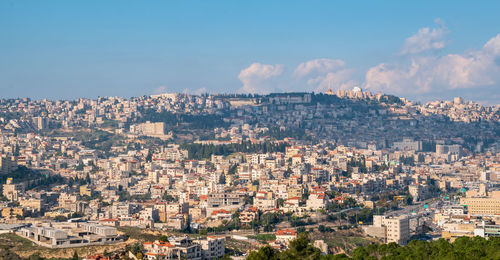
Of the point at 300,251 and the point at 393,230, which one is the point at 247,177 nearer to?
the point at 393,230

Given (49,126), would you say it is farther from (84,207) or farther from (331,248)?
(331,248)

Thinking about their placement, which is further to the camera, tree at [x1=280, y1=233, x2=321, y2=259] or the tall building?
the tall building

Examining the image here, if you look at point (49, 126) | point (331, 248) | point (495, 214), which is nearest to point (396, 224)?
point (331, 248)

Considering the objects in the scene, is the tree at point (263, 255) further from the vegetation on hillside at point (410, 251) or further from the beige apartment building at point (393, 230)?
the beige apartment building at point (393, 230)

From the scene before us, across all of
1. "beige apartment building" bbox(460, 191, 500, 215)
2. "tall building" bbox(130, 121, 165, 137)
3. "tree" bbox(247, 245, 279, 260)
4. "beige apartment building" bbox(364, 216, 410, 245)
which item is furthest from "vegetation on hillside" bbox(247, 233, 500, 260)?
"tall building" bbox(130, 121, 165, 137)

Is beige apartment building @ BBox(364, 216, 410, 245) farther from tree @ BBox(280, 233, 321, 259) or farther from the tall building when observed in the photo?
the tall building

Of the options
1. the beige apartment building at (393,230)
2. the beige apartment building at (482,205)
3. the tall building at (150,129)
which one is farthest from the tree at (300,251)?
the tall building at (150,129)

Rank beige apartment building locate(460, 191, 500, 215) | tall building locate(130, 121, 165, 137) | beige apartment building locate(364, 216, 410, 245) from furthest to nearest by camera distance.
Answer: tall building locate(130, 121, 165, 137) < beige apartment building locate(460, 191, 500, 215) < beige apartment building locate(364, 216, 410, 245)

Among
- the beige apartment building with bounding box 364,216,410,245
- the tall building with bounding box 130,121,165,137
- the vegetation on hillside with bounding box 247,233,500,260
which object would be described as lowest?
the beige apartment building with bounding box 364,216,410,245
